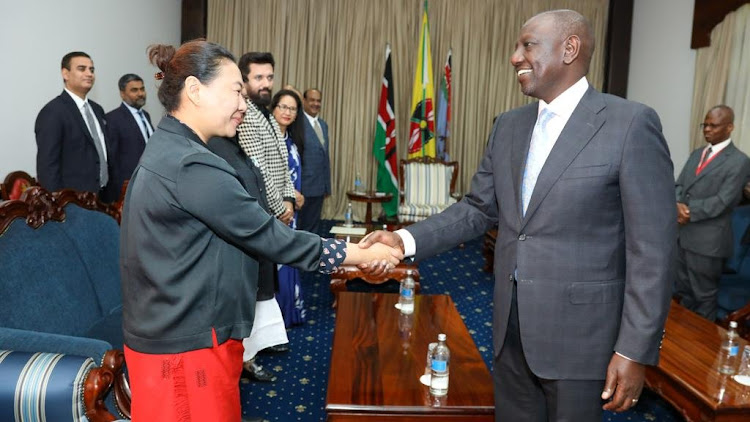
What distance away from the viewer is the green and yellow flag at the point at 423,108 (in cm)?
747

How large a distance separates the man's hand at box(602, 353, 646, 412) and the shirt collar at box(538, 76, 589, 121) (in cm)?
61

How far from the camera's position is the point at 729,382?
2.38m

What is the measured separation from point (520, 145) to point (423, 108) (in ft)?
19.8

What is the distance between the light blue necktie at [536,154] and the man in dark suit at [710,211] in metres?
2.88

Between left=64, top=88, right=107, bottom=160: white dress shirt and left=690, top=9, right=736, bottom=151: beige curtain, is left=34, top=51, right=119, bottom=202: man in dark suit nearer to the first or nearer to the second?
left=64, top=88, right=107, bottom=160: white dress shirt

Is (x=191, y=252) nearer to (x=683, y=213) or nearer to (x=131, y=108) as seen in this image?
(x=683, y=213)

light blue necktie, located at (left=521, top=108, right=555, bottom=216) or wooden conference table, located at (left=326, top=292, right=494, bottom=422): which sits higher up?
light blue necktie, located at (left=521, top=108, right=555, bottom=216)

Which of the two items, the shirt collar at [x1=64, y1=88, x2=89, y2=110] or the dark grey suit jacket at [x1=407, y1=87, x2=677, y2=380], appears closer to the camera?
the dark grey suit jacket at [x1=407, y1=87, x2=677, y2=380]

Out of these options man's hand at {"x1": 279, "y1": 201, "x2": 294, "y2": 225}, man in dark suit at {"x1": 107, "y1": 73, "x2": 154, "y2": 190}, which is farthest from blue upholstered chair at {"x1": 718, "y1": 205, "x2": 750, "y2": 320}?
man in dark suit at {"x1": 107, "y1": 73, "x2": 154, "y2": 190}

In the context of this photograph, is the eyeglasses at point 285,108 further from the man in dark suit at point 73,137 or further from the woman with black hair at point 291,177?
the man in dark suit at point 73,137

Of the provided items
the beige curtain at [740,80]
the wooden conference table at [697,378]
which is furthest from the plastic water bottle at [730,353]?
the beige curtain at [740,80]

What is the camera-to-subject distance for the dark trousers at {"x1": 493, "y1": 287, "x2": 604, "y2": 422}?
146cm

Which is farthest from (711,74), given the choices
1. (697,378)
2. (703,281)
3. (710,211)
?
(697,378)

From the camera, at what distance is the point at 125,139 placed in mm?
4688
